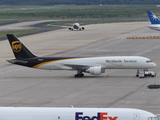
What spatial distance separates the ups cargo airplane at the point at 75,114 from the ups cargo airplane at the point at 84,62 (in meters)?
34.9

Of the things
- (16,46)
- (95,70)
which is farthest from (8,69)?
(95,70)

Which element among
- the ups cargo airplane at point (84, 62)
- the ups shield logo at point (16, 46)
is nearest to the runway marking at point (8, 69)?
the ups shield logo at point (16, 46)

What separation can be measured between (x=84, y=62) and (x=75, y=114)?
36492 millimetres

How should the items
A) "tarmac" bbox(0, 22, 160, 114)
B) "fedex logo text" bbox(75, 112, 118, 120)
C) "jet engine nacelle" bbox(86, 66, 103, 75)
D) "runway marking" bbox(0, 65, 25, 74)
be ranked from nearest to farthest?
"fedex logo text" bbox(75, 112, 118, 120) < "tarmac" bbox(0, 22, 160, 114) < "jet engine nacelle" bbox(86, 66, 103, 75) < "runway marking" bbox(0, 65, 25, 74)

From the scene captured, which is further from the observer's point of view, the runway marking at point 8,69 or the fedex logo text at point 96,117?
the runway marking at point 8,69

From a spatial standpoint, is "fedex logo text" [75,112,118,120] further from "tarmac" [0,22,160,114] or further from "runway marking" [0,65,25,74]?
"runway marking" [0,65,25,74]

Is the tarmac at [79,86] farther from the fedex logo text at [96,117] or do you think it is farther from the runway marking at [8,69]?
the fedex logo text at [96,117]

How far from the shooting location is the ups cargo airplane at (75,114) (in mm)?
31797

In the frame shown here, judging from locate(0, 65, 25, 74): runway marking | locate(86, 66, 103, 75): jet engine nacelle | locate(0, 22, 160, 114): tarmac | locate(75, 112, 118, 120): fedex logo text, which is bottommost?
locate(0, 22, 160, 114): tarmac

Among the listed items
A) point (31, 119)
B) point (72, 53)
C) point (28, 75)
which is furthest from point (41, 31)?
point (31, 119)

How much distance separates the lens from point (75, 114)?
32.6 meters

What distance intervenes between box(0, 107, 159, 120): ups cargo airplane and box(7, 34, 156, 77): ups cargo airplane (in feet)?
115

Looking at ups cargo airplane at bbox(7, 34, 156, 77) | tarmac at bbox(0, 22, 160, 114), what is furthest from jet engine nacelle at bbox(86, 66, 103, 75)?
tarmac at bbox(0, 22, 160, 114)

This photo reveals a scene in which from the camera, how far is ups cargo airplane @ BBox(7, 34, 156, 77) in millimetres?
67375
